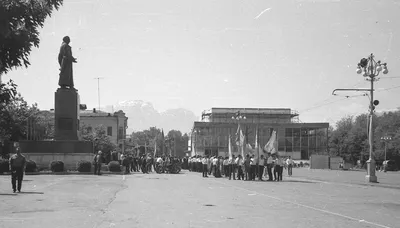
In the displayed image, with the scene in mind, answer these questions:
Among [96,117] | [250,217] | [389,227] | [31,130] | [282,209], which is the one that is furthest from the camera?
[96,117]

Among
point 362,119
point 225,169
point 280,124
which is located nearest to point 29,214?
point 225,169

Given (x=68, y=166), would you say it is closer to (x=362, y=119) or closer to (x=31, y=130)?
(x=31, y=130)

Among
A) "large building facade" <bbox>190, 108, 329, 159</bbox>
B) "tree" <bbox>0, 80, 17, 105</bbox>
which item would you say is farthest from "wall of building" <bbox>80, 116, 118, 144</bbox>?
"tree" <bbox>0, 80, 17, 105</bbox>

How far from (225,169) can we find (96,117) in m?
76.6

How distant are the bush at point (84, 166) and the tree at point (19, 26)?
29.3 m

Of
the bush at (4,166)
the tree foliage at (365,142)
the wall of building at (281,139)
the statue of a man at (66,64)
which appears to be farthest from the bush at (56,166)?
the wall of building at (281,139)

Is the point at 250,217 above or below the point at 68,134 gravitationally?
below

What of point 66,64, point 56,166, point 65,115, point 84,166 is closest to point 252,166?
point 84,166

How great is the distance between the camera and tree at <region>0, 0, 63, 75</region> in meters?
7.90

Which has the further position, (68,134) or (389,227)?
(68,134)

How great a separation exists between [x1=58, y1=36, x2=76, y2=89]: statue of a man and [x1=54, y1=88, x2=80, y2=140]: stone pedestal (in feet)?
3.24

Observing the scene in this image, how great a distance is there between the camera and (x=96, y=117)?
111 metres

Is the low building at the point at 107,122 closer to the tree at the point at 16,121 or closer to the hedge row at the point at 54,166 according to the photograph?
the tree at the point at 16,121

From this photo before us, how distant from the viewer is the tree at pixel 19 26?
790 cm
